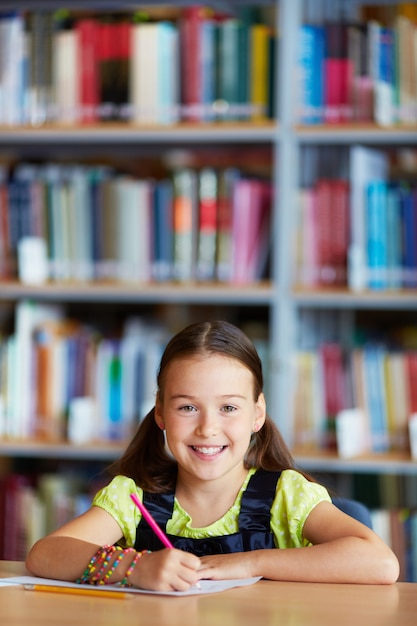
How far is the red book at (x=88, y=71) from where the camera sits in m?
3.05

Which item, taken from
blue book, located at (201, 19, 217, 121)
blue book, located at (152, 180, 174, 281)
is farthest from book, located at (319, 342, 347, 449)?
blue book, located at (201, 19, 217, 121)

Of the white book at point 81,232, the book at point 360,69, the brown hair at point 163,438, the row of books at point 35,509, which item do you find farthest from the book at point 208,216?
the brown hair at point 163,438

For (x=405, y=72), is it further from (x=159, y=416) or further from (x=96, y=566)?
(x=96, y=566)

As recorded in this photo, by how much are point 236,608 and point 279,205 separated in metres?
1.75

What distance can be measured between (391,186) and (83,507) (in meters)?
1.28

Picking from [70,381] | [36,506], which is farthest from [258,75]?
[36,506]

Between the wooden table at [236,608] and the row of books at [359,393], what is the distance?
60.3 inches

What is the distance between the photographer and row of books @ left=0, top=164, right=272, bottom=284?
298 cm

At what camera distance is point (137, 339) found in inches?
123

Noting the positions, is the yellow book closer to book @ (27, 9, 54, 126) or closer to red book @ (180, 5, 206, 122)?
red book @ (180, 5, 206, 122)

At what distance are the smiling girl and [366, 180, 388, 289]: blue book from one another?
4.01 feet

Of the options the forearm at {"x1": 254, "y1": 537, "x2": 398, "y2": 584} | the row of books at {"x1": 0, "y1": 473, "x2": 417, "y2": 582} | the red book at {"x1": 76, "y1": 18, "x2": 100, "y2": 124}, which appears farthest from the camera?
the row of books at {"x1": 0, "y1": 473, "x2": 417, "y2": 582}

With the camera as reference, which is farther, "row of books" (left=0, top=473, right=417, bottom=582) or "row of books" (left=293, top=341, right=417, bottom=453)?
"row of books" (left=0, top=473, right=417, bottom=582)

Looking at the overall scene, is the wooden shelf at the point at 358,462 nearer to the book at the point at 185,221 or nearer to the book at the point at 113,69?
the book at the point at 185,221
